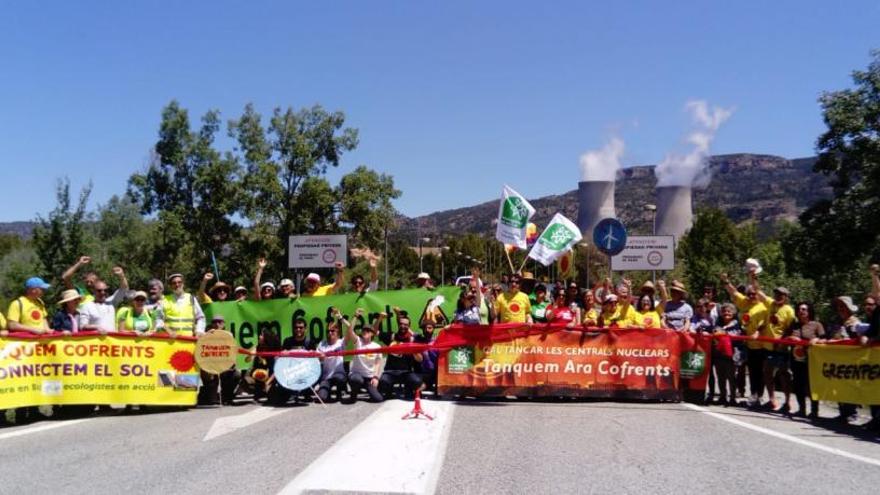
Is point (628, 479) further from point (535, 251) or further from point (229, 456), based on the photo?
point (535, 251)

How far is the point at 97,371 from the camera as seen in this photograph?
33.6 feet

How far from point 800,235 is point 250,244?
945 inches

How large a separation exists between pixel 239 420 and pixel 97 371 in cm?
229

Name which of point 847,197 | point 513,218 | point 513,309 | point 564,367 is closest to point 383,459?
point 564,367

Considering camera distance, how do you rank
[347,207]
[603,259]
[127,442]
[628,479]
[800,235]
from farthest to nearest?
[603,259] < [347,207] < [800,235] < [127,442] < [628,479]

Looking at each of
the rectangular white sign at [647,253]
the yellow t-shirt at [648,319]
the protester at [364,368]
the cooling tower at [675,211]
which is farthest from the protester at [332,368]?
the cooling tower at [675,211]

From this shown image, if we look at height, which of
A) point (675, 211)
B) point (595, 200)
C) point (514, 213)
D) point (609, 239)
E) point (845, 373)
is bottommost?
point (845, 373)

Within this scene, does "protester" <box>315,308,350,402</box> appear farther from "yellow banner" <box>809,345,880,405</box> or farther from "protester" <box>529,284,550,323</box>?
"yellow banner" <box>809,345,880,405</box>

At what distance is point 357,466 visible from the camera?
6910 millimetres

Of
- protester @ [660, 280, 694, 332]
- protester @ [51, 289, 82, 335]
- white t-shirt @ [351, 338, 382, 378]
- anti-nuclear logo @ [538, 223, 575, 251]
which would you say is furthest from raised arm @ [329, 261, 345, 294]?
protester @ [660, 280, 694, 332]

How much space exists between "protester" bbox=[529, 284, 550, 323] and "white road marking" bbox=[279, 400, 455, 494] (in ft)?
12.9

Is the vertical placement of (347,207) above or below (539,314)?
above

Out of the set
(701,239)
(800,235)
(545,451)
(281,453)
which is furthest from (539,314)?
(701,239)

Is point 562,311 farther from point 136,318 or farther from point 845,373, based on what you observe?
point 136,318
